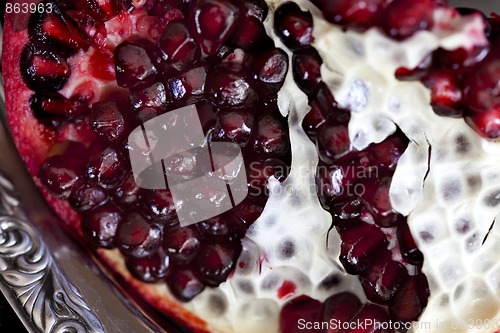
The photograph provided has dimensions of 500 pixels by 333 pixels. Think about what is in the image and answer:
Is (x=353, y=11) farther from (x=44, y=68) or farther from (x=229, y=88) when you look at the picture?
(x=44, y=68)

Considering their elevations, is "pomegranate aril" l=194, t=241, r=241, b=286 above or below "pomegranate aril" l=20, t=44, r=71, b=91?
below

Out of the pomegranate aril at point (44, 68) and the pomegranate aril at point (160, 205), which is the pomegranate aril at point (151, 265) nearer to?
the pomegranate aril at point (160, 205)

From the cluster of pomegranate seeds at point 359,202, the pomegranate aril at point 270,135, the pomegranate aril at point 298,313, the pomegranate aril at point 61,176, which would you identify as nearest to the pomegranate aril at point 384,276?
the cluster of pomegranate seeds at point 359,202

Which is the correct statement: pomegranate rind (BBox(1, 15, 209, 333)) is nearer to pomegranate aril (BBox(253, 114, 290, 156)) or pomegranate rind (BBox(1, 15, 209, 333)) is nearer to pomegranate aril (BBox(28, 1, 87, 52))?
pomegranate aril (BBox(28, 1, 87, 52))

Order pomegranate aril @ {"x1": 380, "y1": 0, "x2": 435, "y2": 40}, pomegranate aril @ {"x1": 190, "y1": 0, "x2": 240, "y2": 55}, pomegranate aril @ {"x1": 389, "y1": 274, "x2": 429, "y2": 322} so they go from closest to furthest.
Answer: pomegranate aril @ {"x1": 380, "y1": 0, "x2": 435, "y2": 40} < pomegranate aril @ {"x1": 190, "y1": 0, "x2": 240, "y2": 55} < pomegranate aril @ {"x1": 389, "y1": 274, "x2": 429, "y2": 322}

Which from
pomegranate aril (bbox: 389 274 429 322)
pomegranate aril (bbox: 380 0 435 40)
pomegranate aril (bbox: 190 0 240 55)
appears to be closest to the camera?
pomegranate aril (bbox: 380 0 435 40)

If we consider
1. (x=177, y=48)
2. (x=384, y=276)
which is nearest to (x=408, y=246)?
(x=384, y=276)

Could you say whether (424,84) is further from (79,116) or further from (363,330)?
(79,116)

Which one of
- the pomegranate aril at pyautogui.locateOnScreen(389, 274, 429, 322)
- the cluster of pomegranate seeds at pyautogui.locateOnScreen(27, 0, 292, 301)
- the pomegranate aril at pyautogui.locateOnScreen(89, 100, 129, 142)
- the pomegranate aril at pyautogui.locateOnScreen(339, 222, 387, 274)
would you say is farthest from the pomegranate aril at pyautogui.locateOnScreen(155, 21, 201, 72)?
the pomegranate aril at pyautogui.locateOnScreen(389, 274, 429, 322)

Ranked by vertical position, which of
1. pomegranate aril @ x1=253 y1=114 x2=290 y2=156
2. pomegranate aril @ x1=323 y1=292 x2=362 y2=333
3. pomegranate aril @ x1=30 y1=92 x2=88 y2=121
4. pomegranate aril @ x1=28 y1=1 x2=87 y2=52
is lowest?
pomegranate aril @ x1=323 y1=292 x2=362 y2=333
